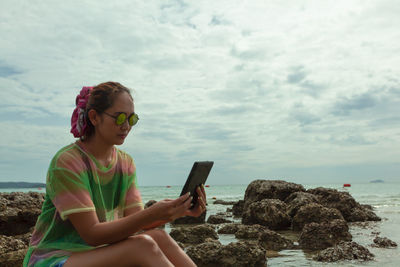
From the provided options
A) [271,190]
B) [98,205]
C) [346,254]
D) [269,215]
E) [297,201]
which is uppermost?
[98,205]

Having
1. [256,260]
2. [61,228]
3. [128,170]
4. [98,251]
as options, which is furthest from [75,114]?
[256,260]

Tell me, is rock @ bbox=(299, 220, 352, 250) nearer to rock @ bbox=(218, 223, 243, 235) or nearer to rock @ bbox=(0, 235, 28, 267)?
rock @ bbox=(218, 223, 243, 235)

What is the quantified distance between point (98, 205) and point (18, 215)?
852cm

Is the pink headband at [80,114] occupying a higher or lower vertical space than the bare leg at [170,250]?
higher

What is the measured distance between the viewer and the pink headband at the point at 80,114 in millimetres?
2932

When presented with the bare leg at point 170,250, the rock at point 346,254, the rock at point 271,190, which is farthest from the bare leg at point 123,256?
the rock at point 271,190

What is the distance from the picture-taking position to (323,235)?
802cm

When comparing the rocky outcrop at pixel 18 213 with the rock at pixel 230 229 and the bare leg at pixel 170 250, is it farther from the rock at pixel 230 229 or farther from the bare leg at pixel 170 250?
the bare leg at pixel 170 250

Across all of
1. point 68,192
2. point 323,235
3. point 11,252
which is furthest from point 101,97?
point 323,235

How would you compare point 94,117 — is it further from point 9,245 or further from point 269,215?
point 269,215

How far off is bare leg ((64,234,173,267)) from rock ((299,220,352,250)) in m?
5.97

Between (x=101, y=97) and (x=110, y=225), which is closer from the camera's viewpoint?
(x=110, y=225)

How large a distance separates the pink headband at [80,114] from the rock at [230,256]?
12.3 ft

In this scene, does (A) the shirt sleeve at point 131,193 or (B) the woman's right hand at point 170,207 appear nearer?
(B) the woman's right hand at point 170,207
